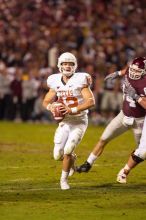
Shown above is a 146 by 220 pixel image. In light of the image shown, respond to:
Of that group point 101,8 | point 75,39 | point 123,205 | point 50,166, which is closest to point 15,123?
point 75,39

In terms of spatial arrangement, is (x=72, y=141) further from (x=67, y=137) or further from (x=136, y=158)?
(x=136, y=158)

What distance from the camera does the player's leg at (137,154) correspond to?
789cm

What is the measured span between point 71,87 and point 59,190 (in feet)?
3.76

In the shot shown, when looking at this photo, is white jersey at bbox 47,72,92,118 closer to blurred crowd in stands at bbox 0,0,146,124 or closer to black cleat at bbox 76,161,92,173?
black cleat at bbox 76,161,92,173

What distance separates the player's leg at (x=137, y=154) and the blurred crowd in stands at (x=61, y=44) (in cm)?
859

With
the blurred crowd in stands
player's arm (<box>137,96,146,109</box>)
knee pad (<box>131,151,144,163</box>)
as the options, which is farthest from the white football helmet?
the blurred crowd in stands

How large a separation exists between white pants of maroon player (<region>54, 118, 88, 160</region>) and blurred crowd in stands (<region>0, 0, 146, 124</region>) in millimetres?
8943

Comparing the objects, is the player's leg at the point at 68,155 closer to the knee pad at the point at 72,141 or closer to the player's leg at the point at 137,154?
the knee pad at the point at 72,141

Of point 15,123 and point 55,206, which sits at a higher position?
point 55,206

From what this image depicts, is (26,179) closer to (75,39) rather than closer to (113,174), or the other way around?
(113,174)

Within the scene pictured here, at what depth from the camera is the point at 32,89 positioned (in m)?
17.4

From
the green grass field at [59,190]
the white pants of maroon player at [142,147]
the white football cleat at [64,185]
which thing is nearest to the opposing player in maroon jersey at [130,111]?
the white pants of maroon player at [142,147]

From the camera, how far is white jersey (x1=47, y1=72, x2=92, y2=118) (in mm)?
7844

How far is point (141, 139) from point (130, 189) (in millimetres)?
572
